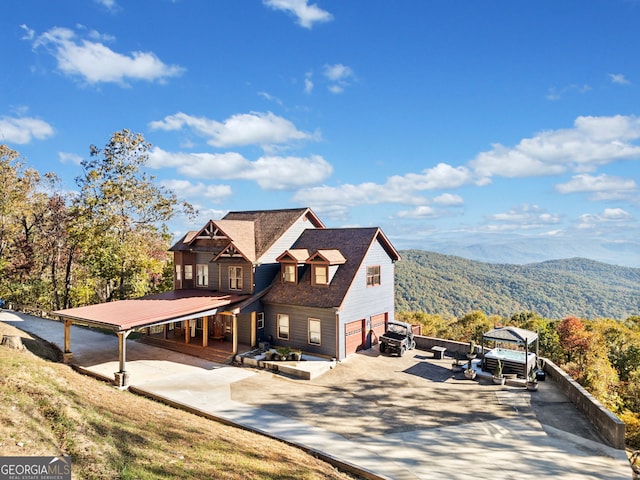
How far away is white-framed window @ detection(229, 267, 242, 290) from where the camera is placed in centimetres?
2452

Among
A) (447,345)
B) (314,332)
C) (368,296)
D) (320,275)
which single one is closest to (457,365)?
(447,345)

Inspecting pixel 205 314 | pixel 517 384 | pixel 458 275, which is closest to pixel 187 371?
pixel 205 314

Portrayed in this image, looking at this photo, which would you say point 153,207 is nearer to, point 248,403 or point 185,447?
point 248,403

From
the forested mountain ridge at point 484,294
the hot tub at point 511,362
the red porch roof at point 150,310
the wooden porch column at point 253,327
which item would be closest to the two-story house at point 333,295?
the wooden porch column at point 253,327

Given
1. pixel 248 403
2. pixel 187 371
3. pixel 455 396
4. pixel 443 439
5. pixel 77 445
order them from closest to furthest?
pixel 77 445
pixel 443 439
pixel 248 403
pixel 455 396
pixel 187 371

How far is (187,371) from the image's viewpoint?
19703mm

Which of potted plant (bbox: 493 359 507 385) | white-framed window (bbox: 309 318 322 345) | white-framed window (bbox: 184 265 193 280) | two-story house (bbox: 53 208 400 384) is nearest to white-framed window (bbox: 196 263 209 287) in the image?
two-story house (bbox: 53 208 400 384)

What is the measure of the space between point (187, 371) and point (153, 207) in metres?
18.0

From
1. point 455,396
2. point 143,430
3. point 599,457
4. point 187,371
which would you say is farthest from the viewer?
point 187,371

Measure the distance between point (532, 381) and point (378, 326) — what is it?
9209 mm

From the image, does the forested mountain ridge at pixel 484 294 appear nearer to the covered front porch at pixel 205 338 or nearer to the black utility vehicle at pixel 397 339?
the black utility vehicle at pixel 397 339

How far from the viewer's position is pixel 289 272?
23.9 metres

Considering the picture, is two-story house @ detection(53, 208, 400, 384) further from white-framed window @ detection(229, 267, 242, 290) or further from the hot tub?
the hot tub

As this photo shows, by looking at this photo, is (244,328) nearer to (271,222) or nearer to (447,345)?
(271,222)
